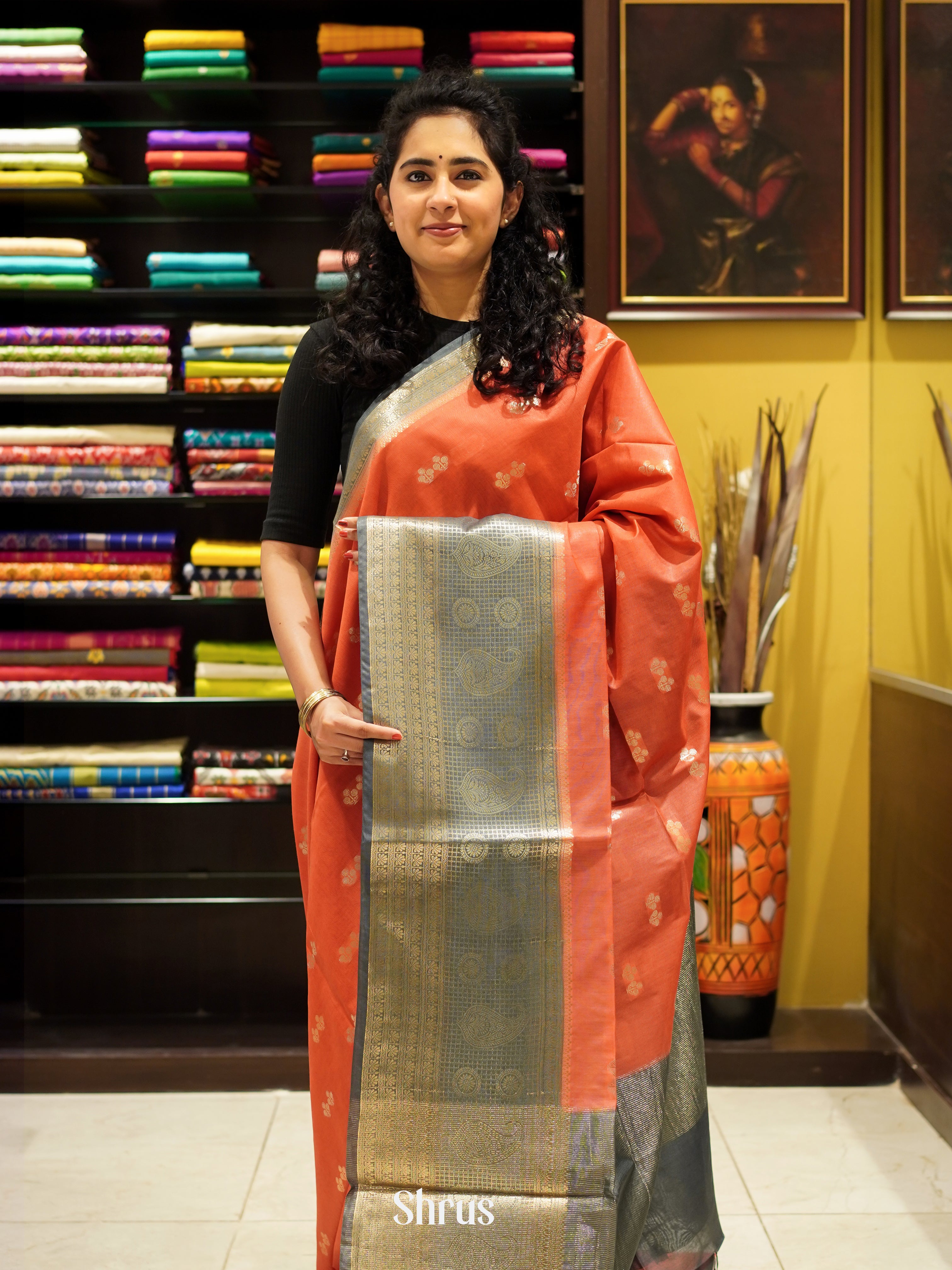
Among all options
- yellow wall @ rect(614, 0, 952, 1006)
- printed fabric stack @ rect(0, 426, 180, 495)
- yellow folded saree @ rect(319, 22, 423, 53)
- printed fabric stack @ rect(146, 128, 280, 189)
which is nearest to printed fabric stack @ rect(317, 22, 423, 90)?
yellow folded saree @ rect(319, 22, 423, 53)

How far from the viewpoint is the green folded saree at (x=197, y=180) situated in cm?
264

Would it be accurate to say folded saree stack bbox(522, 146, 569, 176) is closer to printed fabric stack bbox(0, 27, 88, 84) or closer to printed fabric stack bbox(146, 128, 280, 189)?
printed fabric stack bbox(146, 128, 280, 189)

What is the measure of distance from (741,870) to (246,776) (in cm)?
114

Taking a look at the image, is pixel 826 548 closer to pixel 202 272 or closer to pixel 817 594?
pixel 817 594

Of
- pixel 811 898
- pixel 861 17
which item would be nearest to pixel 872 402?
pixel 861 17

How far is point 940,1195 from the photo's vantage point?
208 cm

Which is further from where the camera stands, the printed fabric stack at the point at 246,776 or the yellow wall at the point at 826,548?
the yellow wall at the point at 826,548

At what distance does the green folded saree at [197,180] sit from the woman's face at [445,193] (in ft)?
4.59

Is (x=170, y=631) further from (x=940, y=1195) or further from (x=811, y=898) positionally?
(x=940, y=1195)

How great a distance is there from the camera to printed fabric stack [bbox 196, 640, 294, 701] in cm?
273

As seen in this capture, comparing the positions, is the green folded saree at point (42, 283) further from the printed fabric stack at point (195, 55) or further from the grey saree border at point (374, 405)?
the grey saree border at point (374, 405)

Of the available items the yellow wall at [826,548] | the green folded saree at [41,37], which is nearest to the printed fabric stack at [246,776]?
the yellow wall at [826,548]

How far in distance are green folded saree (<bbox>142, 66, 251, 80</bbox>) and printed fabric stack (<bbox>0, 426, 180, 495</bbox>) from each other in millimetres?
781

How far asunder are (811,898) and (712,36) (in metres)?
2.10
